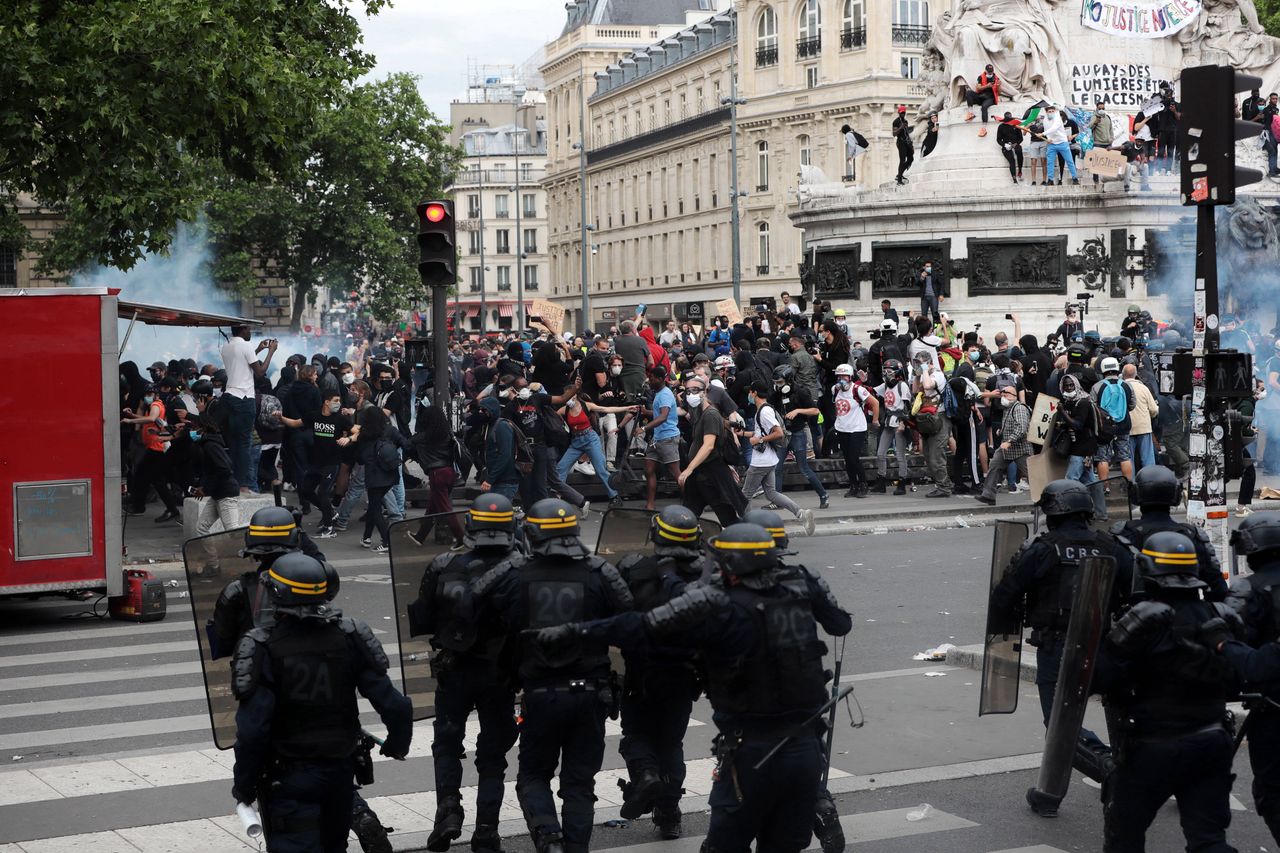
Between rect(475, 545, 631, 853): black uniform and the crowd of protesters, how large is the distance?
26.5 ft

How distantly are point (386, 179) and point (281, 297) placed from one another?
11.1 meters

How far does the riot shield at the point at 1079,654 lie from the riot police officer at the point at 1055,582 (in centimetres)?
36

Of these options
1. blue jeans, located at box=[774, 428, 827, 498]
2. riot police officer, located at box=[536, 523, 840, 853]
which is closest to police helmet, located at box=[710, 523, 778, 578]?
riot police officer, located at box=[536, 523, 840, 853]

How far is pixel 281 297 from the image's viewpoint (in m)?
67.6

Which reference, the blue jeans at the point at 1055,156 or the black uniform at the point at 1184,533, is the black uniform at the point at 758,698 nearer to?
the black uniform at the point at 1184,533

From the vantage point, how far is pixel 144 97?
16.5 metres

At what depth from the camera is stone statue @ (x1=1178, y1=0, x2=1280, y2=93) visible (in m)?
→ 33.0

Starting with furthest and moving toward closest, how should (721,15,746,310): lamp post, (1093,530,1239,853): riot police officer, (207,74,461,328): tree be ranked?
(207,74,461,328): tree < (721,15,746,310): lamp post < (1093,530,1239,853): riot police officer

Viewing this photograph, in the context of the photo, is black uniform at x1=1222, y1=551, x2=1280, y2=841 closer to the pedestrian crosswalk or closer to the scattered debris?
the pedestrian crosswalk

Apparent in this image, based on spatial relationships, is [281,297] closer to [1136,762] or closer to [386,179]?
[386,179]

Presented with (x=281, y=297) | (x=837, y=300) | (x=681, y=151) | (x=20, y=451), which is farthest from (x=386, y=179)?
(x=20, y=451)

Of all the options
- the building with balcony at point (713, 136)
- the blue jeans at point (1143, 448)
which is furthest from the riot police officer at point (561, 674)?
the building with balcony at point (713, 136)

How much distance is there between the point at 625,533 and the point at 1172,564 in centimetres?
273

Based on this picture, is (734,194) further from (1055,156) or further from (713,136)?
(1055,156)
